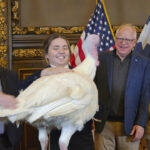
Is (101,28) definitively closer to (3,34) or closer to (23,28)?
(23,28)

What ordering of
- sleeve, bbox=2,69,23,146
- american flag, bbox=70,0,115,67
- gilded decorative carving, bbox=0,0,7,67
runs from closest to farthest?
sleeve, bbox=2,69,23,146
american flag, bbox=70,0,115,67
gilded decorative carving, bbox=0,0,7,67

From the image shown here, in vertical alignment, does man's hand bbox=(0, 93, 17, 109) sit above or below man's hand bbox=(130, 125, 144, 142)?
above

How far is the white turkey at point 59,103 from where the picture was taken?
846 millimetres

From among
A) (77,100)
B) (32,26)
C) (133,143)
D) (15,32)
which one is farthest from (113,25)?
(77,100)

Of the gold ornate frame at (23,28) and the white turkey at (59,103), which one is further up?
the gold ornate frame at (23,28)

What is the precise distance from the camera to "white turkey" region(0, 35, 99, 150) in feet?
2.78

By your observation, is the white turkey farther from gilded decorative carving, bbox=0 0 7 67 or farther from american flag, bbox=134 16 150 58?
gilded decorative carving, bbox=0 0 7 67

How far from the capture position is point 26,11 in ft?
9.29

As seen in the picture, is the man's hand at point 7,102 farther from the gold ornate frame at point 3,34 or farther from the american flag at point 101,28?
the gold ornate frame at point 3,34

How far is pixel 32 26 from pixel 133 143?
1654 millimetres

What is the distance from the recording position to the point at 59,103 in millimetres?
880

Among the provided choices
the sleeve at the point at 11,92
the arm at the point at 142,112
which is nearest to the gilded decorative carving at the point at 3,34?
the sleeve at the point at 11,92

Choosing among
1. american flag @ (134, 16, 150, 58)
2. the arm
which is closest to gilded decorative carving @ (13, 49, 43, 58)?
american flag @ (134, 16, 150, 58)

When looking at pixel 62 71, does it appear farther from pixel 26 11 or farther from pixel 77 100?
pixel 26 11
